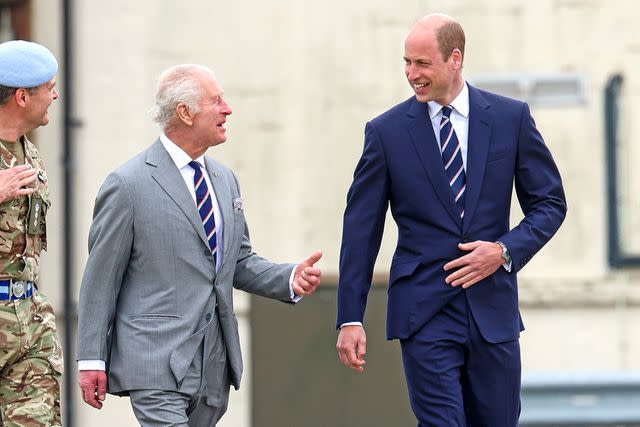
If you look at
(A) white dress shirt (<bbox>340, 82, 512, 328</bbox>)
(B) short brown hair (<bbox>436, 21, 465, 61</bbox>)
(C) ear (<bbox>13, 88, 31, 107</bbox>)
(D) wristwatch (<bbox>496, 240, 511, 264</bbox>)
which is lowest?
(D) wristwatch (<bbox>496, 240, 511, 264</bbox>)

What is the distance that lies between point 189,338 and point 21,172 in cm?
83

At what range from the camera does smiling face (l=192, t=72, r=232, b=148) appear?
5875 mm

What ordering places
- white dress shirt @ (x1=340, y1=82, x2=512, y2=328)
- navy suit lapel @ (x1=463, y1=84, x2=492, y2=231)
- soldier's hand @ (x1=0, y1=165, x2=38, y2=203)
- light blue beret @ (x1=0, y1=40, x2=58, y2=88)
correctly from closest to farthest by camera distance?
soldier's hand @ (x1=0, y1=165, x2=38, y2=203), light blue beret @ (x1=0, y1=40, x2=58, y2=88), navy suit lapel @ (x1=463, y1=84, x2=492, y2=231), white dress shirt @ (x1=340, y1=82, x2=512, y2=328)

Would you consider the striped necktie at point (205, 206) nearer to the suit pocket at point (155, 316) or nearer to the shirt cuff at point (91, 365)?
the suit pocket at point (155, 316)

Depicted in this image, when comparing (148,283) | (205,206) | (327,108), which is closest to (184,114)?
(205,206)

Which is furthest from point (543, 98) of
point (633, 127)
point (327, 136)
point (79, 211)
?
point (79, 211)

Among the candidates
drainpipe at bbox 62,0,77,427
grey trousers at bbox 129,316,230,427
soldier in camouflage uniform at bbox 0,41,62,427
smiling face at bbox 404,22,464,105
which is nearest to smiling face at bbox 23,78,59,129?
soldier in camouflage uniform at bbox 0,41,62,427

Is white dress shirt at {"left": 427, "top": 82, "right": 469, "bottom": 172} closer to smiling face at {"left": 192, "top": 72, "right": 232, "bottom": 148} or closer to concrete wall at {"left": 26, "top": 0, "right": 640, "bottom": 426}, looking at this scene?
smiling face at {"left": 192, "top": 72, "right": 232, "bottom": 148}

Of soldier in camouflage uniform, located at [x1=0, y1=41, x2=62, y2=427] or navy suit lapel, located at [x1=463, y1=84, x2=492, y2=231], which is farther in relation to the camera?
navy suit lapel, located at [x1=463, y1=84, x2=492, y2=231]

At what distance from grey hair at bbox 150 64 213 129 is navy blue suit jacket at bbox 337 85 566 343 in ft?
2.17

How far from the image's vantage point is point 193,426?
5859mm

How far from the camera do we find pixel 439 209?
19.2ft

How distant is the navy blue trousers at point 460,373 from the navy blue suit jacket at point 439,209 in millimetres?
45

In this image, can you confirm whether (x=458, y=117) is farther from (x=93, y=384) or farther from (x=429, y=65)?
(x=93, y=384)
